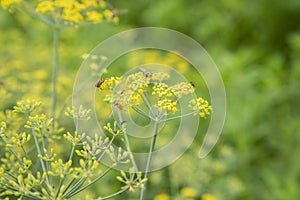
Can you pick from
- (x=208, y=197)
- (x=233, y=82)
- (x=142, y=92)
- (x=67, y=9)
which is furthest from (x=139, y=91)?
(x=233, y=82)

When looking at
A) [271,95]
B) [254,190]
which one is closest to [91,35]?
[271,95]

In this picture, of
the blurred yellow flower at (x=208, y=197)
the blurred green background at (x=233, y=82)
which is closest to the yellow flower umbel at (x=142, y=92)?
the blurred green background at (x=233, y=82)

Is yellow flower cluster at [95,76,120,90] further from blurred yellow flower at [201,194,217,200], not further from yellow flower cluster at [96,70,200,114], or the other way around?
blurred yellow flower at [201,194,217,200]

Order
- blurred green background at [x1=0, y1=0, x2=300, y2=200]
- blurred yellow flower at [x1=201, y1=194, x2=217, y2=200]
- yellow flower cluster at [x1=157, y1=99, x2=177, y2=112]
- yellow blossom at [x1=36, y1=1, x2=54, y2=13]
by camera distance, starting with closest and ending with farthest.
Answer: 1. yellow flower cluster at [x1=157, y1=99, x2=177, y2=112]
2. yellow blossom at [x1=36, y1=1, x2=54, y2=13]
3. blurred yellow flower at [x1=201, y1=194, x2=217, y2=200]
4. blurred green background at [x1=0, y1=0, x2=300, y2=200]

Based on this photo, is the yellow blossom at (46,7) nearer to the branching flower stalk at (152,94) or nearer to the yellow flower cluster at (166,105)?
the branching flower stalk at (152,94)

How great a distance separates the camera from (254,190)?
3.07 meters

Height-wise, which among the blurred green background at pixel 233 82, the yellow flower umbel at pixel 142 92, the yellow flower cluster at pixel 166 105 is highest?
the blurred green background at pixel 233 82

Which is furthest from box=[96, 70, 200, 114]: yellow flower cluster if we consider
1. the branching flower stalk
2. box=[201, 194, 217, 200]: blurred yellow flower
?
box=[201, 194, 217, 200]: blurred yellow flower

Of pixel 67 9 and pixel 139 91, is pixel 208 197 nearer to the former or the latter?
pixel 67 9

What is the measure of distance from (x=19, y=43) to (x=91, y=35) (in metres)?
0.60

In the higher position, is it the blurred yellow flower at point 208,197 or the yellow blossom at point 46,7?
the yellow blossom at point 46,7

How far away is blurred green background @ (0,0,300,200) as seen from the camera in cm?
279

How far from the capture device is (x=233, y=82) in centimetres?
334

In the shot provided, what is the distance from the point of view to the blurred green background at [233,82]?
110 inches
